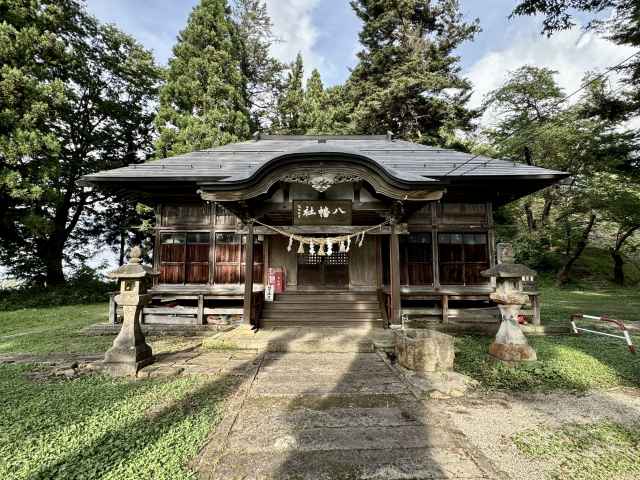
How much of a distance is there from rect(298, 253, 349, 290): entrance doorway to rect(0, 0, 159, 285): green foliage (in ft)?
24.1

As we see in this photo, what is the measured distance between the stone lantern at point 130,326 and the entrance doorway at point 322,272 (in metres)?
5.37

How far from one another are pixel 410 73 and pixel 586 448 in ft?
69.3

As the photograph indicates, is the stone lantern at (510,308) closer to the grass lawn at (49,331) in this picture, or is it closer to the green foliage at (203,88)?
the grass lawn at (49,331)

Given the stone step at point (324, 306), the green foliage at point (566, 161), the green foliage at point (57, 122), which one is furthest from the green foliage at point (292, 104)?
the stone step at point (324, 306)

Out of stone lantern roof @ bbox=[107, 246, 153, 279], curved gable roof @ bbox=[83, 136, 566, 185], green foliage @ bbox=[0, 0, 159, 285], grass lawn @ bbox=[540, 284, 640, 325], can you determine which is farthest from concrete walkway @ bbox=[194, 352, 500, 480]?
green foliage @ bbox=[0, 0, 159, 285]

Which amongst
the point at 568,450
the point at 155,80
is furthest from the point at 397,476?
the point at 155,80

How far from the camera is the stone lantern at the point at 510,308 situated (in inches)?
222

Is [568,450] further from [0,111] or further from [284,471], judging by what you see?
[0,111]

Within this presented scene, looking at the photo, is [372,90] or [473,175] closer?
[473,175]

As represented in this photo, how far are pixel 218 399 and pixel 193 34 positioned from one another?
1938cm

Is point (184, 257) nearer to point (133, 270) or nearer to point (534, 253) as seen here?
point (133, 270)

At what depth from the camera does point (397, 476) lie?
2.64 meters

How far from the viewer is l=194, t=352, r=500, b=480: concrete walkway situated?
2721 millimetres

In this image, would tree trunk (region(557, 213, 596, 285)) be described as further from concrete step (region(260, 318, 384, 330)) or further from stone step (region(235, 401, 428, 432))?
stone step (region(235, 401, 428, 432))
